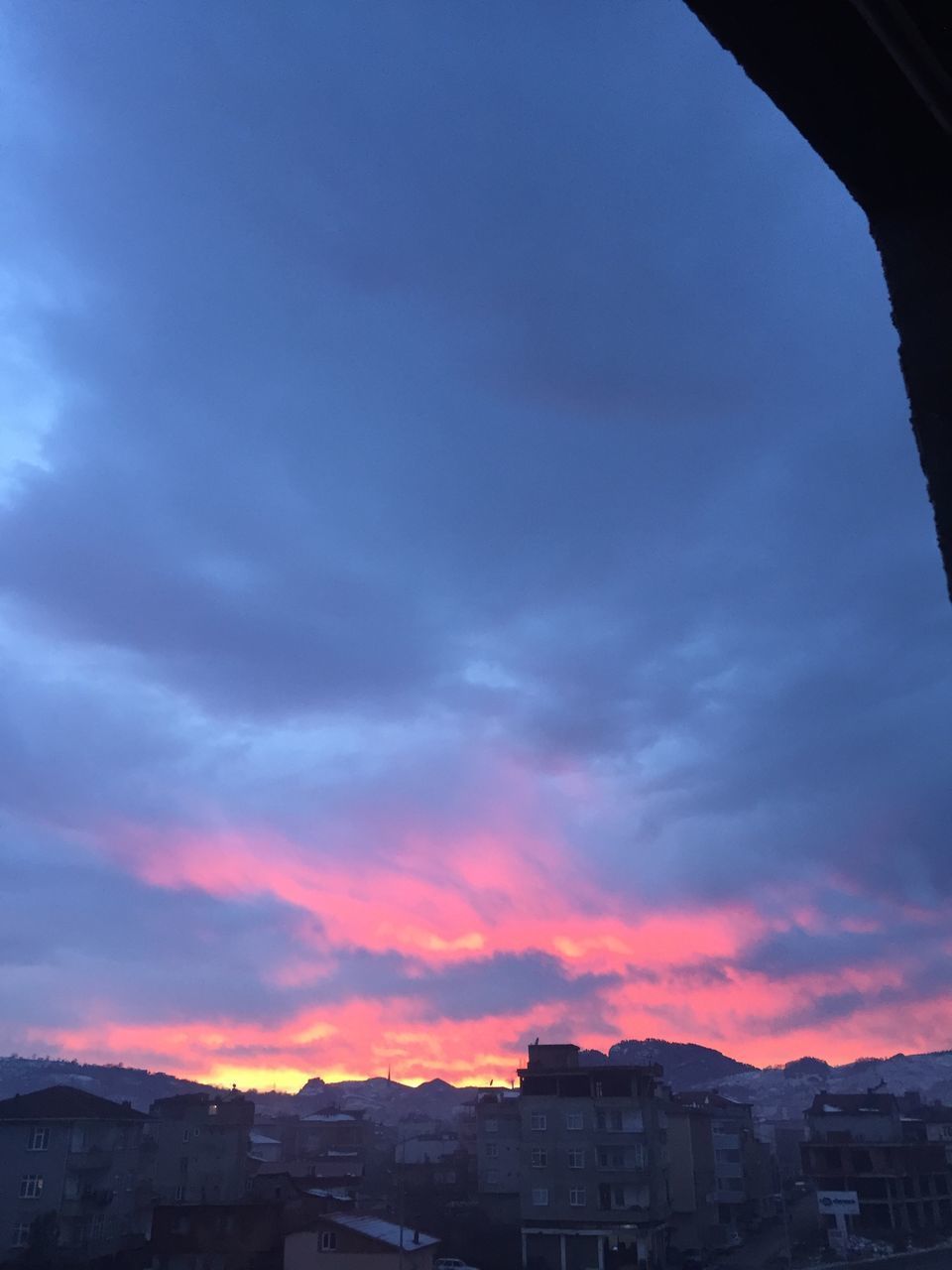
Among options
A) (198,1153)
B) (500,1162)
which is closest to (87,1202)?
(198,1153)

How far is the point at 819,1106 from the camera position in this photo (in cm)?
8850

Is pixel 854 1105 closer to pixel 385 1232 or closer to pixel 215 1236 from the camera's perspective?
pixel 385 1232

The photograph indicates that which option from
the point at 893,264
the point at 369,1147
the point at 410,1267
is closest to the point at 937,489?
the point at 893,264

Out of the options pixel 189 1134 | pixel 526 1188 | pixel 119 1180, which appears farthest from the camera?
pixel 189 1134

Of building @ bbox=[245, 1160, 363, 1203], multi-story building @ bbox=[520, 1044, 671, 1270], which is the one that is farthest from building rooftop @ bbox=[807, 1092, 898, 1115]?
building @ bbox=[245, 1160, 363, 1203]

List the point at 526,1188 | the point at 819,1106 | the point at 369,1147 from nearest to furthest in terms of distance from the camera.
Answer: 1. the point at 526,1188
2. the point at 819,1106
3. the point at 369,1147

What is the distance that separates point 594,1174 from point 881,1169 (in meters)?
29.6

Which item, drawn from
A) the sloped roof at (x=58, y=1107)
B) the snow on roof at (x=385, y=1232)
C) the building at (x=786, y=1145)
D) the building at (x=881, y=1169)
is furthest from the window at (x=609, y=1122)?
the building at (x=786, y=1145)

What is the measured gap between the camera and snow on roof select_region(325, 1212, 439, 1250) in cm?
4436

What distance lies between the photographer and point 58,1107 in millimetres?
55906

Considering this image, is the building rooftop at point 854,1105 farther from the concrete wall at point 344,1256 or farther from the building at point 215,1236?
the building at point 215,1236

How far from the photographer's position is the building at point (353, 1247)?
4391cm

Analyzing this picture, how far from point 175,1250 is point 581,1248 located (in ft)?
→ 89.6

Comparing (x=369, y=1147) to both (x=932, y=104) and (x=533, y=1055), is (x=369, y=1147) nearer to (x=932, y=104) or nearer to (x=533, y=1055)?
(x=533, y=1055)
